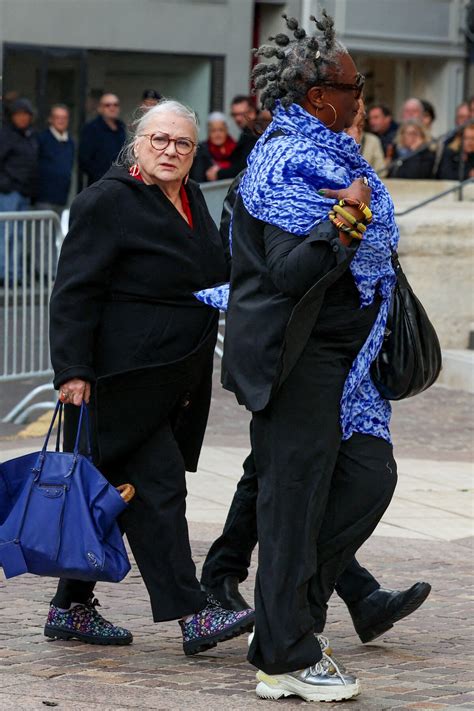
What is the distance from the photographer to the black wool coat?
514cm

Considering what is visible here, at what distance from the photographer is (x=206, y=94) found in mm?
22203

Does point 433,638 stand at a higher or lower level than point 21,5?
lower

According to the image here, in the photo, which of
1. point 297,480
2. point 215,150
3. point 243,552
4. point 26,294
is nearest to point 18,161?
point 215,150

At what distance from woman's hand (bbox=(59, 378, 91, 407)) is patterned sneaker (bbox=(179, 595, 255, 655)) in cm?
80

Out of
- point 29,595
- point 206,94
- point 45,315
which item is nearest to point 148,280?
point 29,595

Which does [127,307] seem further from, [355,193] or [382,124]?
[382,124]

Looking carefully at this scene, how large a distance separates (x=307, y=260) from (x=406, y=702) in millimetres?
1351

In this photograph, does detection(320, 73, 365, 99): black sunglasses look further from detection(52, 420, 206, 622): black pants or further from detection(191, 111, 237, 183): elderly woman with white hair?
detection(191, 111, 237, 183): elderly woman with white hair

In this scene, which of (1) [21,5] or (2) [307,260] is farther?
(1) [21,5]

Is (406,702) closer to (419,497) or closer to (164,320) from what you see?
(164,320)

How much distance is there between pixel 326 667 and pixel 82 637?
41.7 inches

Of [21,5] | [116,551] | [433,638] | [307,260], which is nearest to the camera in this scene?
[307,260]

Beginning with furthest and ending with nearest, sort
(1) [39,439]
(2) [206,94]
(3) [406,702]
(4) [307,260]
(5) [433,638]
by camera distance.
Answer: (2) [206,94], (1) [39,439], (5) [433,638], (3) [406,702], (4) [307,260]

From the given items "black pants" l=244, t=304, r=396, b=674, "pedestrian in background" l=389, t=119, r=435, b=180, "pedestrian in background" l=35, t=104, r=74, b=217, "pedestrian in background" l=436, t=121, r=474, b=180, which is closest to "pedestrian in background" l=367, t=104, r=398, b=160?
"pedestrian in background" l=389, t=119, r=435, b=180
